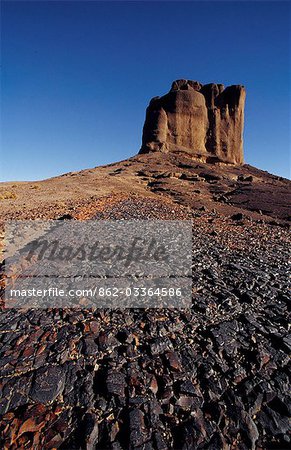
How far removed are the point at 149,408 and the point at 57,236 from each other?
366 inches

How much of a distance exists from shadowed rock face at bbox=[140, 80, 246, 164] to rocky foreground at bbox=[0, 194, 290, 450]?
6813 cm

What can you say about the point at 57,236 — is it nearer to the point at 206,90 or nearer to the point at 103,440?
Result: the point at 103,440

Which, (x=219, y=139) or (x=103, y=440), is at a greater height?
(x=219, y=139)

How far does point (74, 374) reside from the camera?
15.1 ft

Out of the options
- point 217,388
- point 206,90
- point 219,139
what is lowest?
point 217,388

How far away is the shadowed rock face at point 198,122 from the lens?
7569 centimetres

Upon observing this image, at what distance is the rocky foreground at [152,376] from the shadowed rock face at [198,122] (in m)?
68.1

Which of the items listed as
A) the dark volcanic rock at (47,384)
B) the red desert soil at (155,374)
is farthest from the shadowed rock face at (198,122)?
the dark volcanic rock at (47,384)

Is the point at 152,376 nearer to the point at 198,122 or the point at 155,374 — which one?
the point at 155,374

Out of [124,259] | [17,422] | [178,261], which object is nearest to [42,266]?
[124,259]

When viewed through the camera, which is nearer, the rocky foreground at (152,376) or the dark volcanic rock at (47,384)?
the rocky foreground at (152,376)

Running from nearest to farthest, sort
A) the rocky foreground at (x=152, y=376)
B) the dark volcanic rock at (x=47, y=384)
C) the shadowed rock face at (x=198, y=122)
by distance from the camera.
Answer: the rocky foreground at (x=152, y=376)
the dark volcanic rock at (x=47, y=384)
the shadowed rock face at (x=198, y=122)

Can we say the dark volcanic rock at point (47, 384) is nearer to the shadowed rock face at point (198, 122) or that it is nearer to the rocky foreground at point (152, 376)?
the rocky foreground at point (152, 376)

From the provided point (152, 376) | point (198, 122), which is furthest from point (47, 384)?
point (198, 122)
